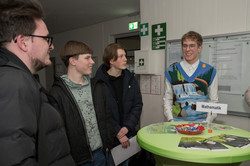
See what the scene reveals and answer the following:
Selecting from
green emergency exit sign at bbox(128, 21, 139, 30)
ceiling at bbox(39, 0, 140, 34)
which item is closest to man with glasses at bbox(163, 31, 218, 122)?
ceiling at bbox(39, 0, 140, 34)

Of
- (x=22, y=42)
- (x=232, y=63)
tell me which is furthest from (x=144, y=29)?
(x=22, y=42)

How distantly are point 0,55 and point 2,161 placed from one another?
0.37 metres

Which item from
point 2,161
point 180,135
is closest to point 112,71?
point 180,135

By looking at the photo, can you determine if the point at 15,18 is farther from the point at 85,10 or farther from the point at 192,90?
the point at 85,10

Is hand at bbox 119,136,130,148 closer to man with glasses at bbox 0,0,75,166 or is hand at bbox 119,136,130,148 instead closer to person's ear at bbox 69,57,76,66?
person's ear at bbox 69,57,76,66

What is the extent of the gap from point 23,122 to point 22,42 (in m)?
0.32

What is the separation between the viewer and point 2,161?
22.2 inches

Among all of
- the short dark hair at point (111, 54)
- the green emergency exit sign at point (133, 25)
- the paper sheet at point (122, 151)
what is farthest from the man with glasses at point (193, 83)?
the green emergency exit sign at point (133, 25)

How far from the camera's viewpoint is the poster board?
78.4 inches

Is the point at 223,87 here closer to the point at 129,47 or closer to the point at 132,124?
the point at 132,124

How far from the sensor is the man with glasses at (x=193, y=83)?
5.58ft

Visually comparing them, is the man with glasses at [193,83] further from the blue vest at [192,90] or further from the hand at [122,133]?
the hand at [122,133]

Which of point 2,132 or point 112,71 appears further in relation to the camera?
point 112,71

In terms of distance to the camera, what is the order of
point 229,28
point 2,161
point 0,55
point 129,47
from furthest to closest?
point 129,47 < point 229,28 < point 0,55 < point 2,161
